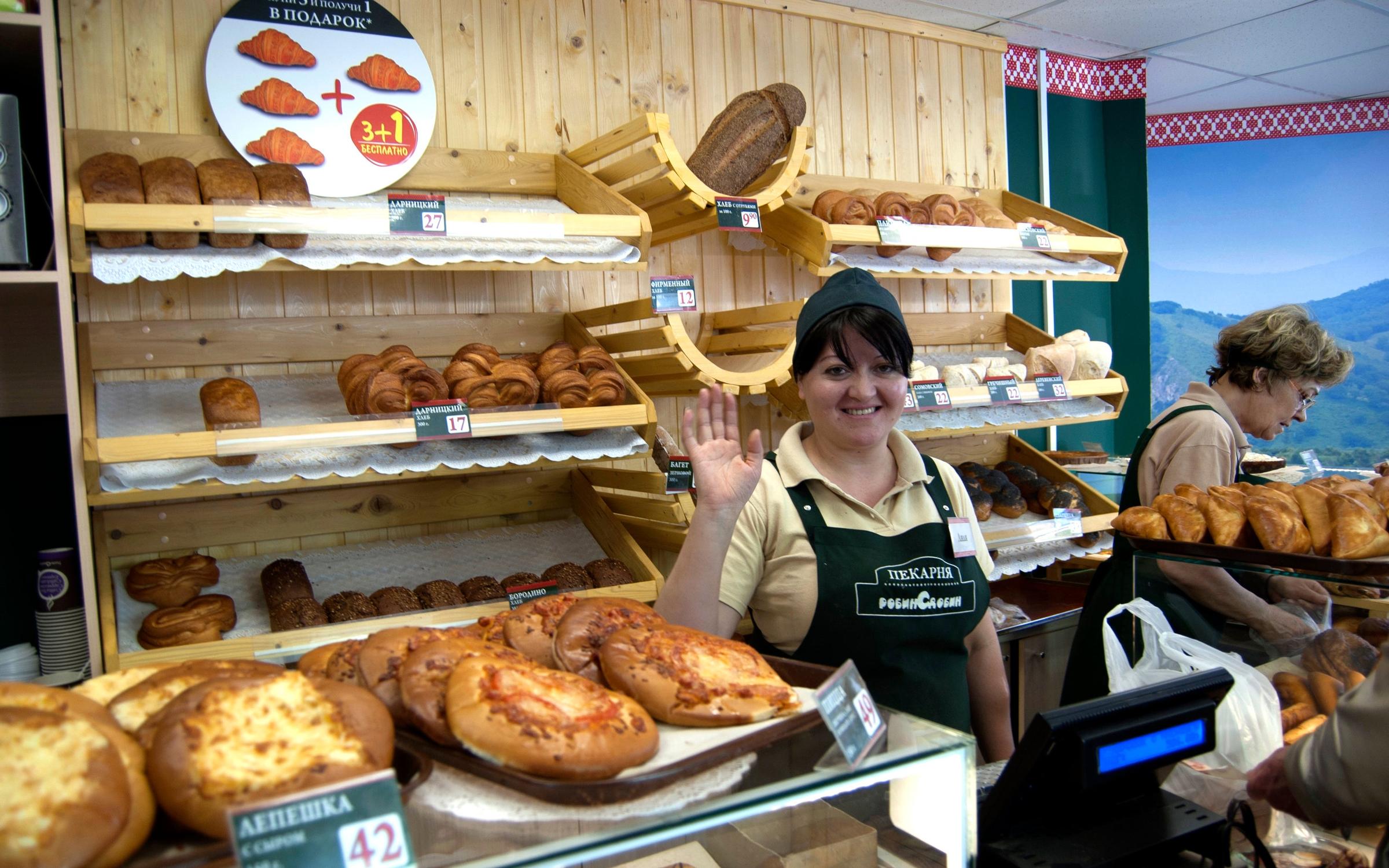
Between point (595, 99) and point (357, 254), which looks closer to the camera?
point (357, 254)

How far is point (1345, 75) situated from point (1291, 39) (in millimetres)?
1101

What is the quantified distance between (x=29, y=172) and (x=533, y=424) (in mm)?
1550

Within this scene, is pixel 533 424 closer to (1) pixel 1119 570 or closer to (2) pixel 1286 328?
(1) pixel 1119 570

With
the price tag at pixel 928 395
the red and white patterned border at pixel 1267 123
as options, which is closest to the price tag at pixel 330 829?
the price tag at pixel 928 395

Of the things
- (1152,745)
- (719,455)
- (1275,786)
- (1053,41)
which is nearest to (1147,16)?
(1053,41)

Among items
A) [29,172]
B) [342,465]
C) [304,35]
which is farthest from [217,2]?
[342,465]

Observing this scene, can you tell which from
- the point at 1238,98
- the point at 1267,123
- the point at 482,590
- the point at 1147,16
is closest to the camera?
the point at 482,590

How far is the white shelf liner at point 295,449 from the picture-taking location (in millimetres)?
2182

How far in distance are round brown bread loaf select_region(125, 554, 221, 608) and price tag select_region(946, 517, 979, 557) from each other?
1.85 meters

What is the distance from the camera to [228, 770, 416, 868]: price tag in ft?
2.12

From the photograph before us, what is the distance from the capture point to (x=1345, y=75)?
548 centimetres

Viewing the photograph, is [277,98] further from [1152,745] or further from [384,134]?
[1152,745]

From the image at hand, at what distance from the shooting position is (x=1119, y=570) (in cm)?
243

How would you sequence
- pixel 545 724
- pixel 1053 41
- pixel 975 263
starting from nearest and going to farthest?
pixel 545 724, pixel 975 263, pixel 1053 41
